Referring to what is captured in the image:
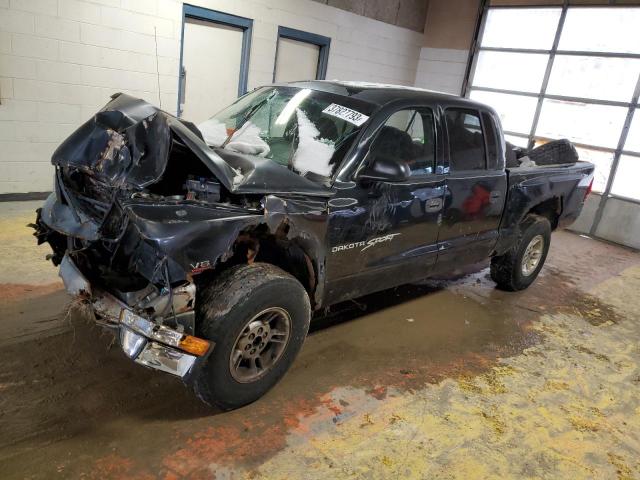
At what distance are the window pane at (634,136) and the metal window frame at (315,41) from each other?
552cm

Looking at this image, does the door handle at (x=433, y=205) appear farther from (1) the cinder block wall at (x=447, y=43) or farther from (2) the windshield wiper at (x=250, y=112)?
(1) the cinder block wall at (x=447, y=43)

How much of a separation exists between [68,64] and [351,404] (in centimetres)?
556

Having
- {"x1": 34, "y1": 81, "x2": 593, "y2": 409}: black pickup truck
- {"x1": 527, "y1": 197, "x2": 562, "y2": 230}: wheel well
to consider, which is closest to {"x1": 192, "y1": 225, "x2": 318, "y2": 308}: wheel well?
{"x1": 34, "y1": 81, "x2": 593, "y2": 409}: black pickup truck

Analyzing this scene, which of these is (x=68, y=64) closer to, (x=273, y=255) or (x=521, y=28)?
(x=273, y=255)

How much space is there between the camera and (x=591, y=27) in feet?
28.8

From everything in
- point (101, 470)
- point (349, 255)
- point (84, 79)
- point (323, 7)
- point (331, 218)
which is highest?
point (323, 7)

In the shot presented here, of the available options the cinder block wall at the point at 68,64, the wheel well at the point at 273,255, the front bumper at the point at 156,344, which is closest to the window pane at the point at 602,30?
the cinder block wall at the point at 68,64

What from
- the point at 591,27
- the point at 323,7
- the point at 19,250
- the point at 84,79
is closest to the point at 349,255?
the point at 19,250

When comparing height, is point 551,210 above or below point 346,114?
below

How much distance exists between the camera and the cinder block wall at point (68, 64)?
18.8ft

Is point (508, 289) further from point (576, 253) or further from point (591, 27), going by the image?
point (591, 27)

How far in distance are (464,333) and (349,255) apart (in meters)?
1.70

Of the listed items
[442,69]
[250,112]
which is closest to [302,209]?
[250,112]

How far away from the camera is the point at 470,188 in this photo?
4.07 metres
